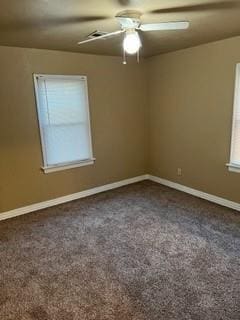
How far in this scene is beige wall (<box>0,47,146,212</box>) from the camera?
332cm

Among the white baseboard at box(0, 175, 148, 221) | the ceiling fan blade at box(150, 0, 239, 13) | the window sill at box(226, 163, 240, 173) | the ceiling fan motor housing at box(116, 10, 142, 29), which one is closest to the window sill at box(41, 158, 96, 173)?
the white baseboard at box(0, 175, 148, 221)

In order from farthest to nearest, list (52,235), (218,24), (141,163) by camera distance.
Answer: (141,163), (52,235), (218,24)

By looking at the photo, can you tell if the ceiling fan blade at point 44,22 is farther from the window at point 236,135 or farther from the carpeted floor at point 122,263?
the carpeted floor at point 122,263

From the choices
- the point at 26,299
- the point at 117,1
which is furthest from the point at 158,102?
the point at 26,299

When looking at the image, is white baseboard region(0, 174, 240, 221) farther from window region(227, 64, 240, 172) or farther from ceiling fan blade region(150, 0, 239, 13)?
ceiling fan blade region(150, 0, 239, 13)

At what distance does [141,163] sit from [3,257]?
2.93 m

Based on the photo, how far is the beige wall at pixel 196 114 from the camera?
3381 millimetres

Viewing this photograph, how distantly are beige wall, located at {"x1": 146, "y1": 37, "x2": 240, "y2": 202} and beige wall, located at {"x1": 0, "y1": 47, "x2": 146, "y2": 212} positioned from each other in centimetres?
39

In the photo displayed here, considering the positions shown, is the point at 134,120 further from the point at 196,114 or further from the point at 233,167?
the point at 233,167

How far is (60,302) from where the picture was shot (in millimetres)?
1972

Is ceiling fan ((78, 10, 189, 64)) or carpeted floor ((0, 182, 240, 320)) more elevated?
ceiling fan ((78, 10, 189, 64))

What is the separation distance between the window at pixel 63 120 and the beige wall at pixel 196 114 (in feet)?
4.39

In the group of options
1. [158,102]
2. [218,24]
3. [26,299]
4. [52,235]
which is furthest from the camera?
[158,102]

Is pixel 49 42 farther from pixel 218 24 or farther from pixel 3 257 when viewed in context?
pixel 3 257
